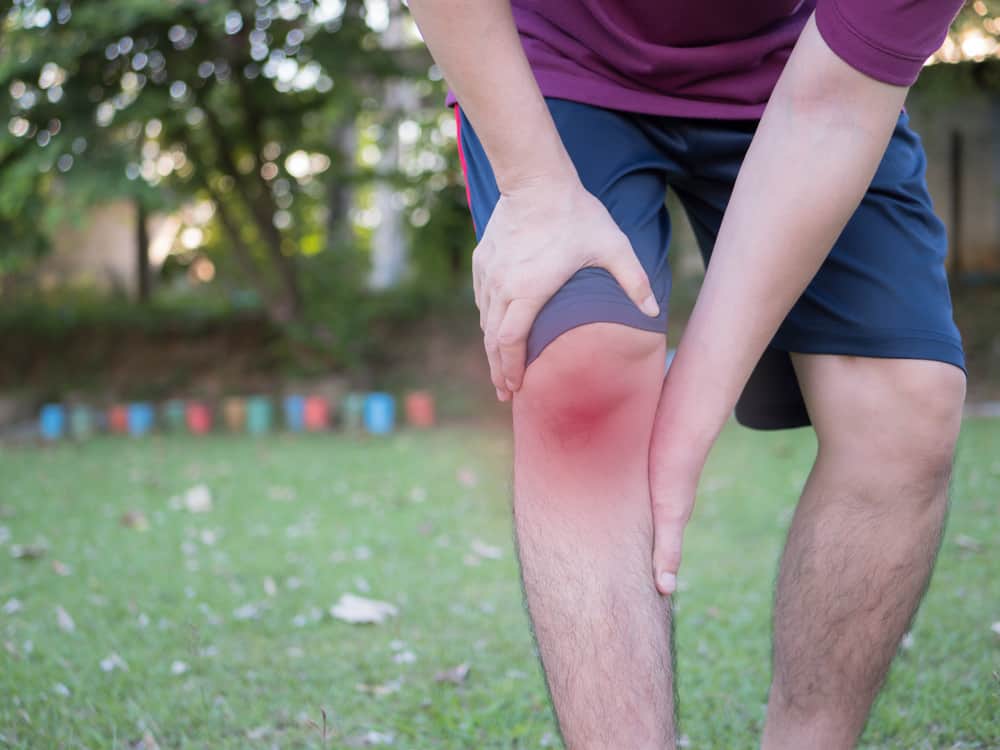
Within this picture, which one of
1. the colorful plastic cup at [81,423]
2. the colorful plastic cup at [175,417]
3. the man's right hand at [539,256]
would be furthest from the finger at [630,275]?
the colorful plastic cup at [81,423]

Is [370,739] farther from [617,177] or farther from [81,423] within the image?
[81,423]

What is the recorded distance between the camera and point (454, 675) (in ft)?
6.92

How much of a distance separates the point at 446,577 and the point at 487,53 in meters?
2.30

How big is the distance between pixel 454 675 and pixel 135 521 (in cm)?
243

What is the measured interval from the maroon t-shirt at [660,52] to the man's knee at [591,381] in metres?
0.31

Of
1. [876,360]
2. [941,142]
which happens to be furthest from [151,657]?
[941,142]

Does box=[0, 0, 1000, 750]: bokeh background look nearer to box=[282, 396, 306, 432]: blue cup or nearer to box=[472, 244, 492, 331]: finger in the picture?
box=[282, 396, 306, 432]: blue cup

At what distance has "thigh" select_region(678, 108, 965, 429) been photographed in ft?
3.79

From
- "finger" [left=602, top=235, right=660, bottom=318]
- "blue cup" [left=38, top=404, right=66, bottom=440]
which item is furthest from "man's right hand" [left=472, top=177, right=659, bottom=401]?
"blue cup" [left=38, top=404, right=66, bottom=440]

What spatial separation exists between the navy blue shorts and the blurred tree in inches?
239

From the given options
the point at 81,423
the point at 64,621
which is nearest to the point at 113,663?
the point at 64,621

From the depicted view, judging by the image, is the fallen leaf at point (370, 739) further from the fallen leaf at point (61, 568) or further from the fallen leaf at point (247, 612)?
the fallen leaf at point (61, 568)

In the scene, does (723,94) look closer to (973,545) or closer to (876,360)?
(876,360)

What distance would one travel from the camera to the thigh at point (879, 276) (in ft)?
3.79
